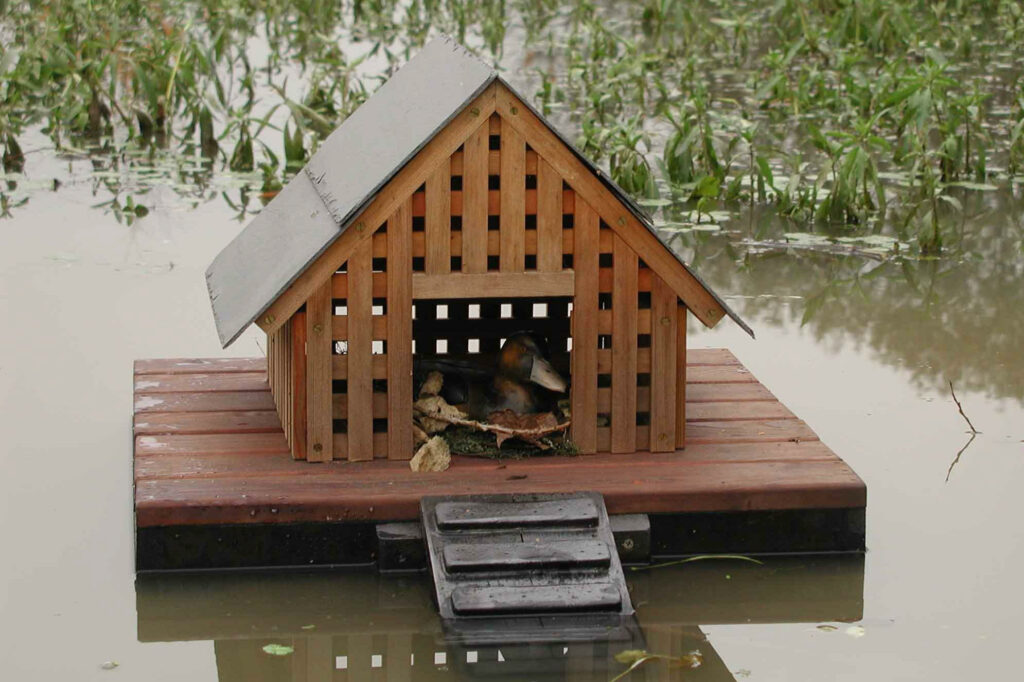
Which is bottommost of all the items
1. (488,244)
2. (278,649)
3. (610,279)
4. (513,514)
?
(278,649)

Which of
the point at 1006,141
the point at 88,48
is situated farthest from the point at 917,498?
the point at 88,48

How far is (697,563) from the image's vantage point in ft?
17.5

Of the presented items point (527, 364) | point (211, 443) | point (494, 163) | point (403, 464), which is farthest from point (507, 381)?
point (211, 443)

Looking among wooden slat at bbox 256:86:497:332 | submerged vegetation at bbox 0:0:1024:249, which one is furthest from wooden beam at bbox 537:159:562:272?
submerged vegetation at bbox 0:0:1024:249

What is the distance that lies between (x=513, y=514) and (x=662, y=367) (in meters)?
0.75

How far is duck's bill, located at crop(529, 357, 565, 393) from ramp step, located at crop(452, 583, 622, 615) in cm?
90

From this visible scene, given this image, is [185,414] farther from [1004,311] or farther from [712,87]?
[712,87]

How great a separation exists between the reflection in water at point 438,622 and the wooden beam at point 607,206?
80cm

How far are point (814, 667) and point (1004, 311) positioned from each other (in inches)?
148

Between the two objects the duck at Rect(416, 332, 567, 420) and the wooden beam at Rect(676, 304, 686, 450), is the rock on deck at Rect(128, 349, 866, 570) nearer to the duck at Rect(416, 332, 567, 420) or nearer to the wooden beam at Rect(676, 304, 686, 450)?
the wooden beam at Rect(676, 304, 686, 450)

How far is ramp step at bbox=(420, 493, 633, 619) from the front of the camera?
4.81 m

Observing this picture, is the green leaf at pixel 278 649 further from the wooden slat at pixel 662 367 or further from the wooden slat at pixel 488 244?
the wooden slat at pixel 662 367

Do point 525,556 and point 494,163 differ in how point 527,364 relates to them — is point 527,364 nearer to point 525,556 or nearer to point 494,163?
point 494,163

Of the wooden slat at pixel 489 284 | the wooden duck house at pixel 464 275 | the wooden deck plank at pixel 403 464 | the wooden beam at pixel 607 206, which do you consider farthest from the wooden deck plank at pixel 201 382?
the wooden beam at pixel 607 206
